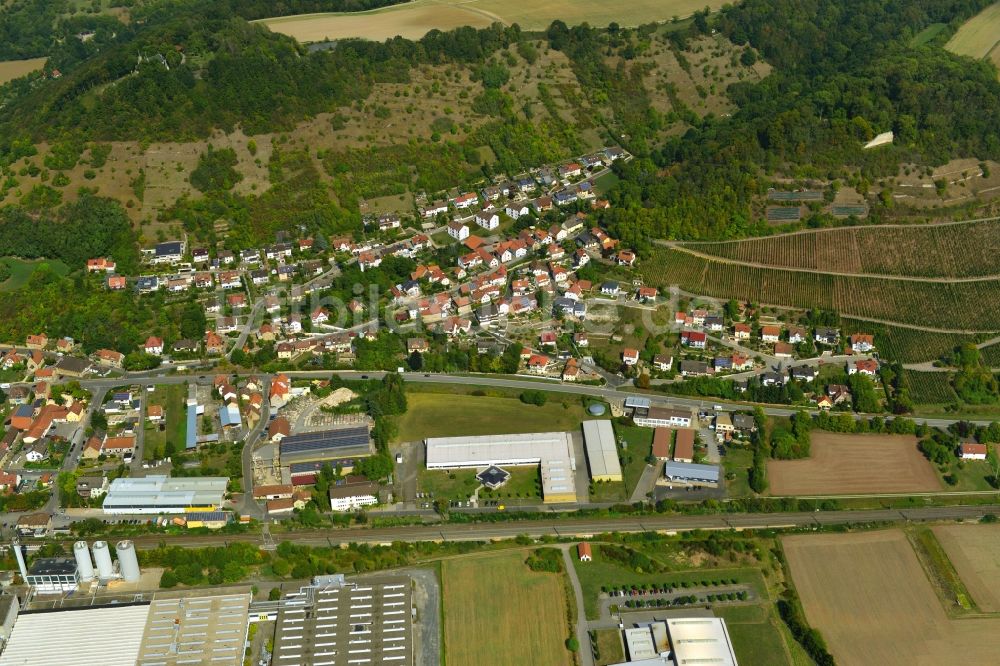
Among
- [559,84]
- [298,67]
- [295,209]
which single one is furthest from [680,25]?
[295,209]

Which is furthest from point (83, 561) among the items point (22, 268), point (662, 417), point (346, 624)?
point (22, 268)

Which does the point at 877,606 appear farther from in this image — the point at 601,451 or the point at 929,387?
the point at 929,387

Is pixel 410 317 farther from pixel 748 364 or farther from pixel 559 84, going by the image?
pixel 559 84

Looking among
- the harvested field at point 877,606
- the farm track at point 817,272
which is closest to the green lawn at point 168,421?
the harvested field at point 877,606

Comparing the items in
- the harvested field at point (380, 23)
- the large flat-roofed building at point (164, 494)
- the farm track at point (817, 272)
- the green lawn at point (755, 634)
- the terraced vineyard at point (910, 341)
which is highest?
the harvested field at point (380, 23)

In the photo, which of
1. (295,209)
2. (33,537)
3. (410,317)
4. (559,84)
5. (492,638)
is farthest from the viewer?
(559,84)

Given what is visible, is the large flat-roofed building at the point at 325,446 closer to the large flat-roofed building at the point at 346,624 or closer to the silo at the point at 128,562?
the large flat-roofed building at the point at 346,624

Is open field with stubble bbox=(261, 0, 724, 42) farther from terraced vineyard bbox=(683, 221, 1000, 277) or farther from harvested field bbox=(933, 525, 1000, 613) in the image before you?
harvested field bbox=(933, 525, 1000, 613)
